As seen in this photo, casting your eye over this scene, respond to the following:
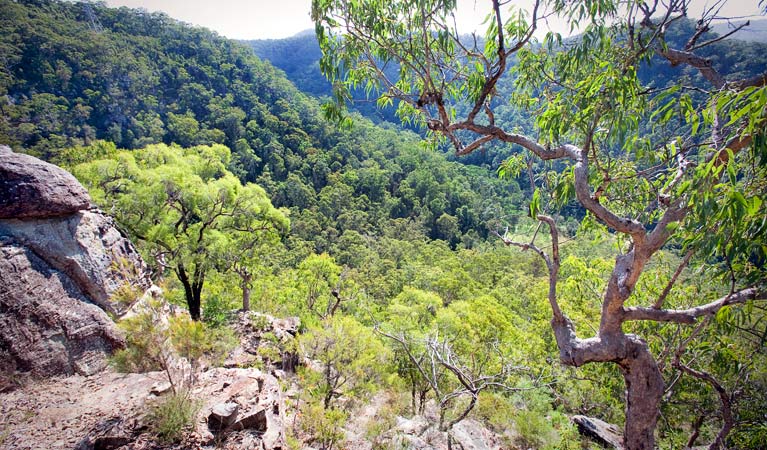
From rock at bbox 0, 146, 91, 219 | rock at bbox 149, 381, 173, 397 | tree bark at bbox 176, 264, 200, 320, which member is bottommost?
tree bark at bbox 176, 264, 200, 320

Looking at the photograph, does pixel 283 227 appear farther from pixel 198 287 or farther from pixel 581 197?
pixel 581 197

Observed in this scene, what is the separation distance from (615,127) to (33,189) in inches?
324

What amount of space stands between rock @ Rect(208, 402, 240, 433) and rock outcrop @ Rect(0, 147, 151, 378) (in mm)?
1961

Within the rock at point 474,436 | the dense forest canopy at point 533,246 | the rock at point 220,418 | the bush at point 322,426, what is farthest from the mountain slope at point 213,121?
the rock at point 220,418

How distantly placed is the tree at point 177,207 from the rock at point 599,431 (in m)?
10.2

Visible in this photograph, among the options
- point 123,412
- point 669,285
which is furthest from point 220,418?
point 669,285

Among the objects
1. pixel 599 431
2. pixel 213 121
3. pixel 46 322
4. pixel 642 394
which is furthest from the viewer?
pixel 213 121

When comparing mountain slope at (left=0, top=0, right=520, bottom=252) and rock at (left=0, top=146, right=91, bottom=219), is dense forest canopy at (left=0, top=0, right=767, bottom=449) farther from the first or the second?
mountain slope at (left=0, top=0, right=520, bottom=252)

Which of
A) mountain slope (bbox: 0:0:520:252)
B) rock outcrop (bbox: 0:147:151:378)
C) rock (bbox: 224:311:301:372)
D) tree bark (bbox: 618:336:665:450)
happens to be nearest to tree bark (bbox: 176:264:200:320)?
rock (bbox: 224:311:301:372)

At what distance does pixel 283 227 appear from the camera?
10.5m

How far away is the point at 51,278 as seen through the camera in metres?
5.70

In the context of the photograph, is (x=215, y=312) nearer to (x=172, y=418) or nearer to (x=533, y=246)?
(x=172, y=418)

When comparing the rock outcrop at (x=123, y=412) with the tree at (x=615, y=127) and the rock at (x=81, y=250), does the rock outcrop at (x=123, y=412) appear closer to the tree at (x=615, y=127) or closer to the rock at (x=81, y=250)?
the rock at (x=81, y=250)

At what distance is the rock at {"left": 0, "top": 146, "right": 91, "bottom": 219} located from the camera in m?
5.54
